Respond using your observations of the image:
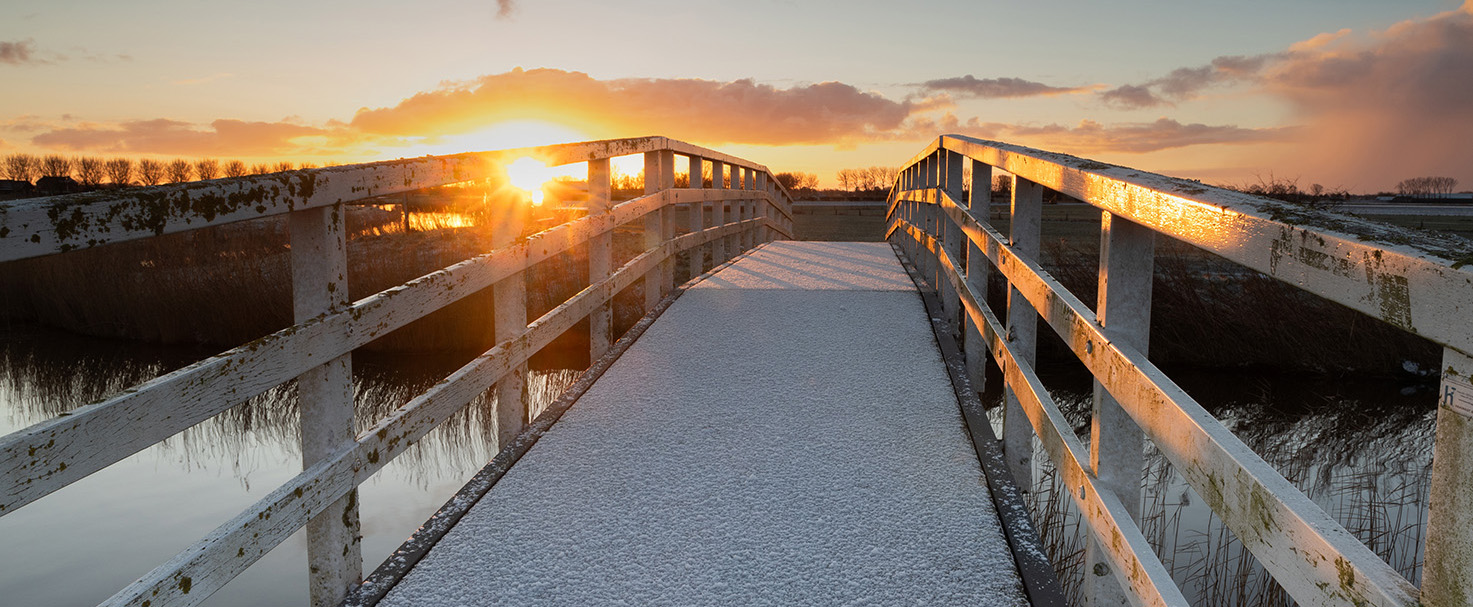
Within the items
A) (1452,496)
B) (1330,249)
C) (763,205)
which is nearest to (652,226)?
(1330,249)

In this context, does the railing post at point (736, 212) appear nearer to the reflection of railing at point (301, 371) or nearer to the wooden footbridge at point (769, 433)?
the wooden footbridge at point (769, 433)

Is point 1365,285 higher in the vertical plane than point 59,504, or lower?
higher

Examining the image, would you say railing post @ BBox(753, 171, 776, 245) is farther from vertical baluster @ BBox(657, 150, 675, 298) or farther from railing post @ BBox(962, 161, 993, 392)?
railing post @ BBox(962, 161, 993, 392)

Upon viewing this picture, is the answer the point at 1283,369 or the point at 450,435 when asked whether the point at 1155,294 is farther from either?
the point at 450,435

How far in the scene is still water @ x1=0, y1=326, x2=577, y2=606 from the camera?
539cm

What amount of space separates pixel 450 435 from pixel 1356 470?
6674 millimetres

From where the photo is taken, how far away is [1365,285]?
1252 millimetres

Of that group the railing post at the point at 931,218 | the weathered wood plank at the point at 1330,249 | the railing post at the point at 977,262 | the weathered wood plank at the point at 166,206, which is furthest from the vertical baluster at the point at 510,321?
the railing post at the point at 931,218

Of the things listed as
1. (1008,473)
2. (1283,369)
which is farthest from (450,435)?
(1283,369)

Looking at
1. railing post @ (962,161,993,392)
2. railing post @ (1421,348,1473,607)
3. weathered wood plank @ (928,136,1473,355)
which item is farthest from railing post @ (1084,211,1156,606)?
railing post @ (962,161,993,392)

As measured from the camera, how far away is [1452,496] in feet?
3.69

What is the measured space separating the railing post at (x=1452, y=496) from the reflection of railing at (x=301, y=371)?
200cm

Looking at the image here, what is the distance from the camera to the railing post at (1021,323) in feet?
11.8

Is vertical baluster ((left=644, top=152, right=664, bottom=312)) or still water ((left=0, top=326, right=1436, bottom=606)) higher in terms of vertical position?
vertical baluster ((left=644, top=152, right=664, bottom=312))
